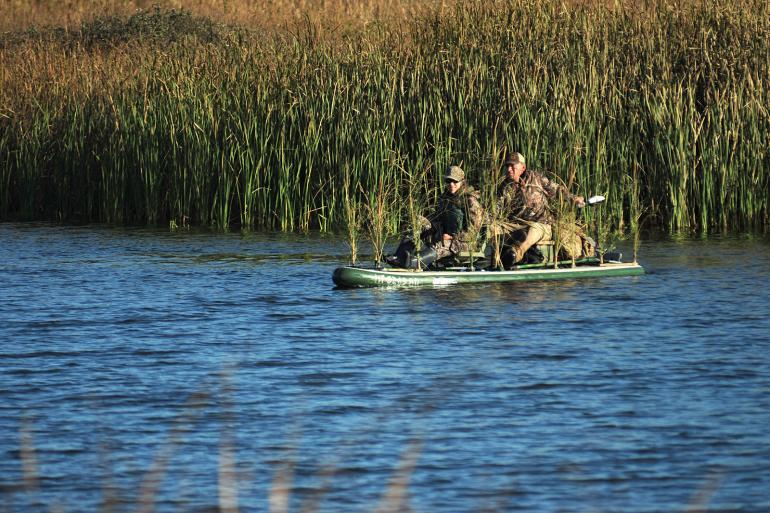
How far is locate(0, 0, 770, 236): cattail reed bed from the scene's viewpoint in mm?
17672

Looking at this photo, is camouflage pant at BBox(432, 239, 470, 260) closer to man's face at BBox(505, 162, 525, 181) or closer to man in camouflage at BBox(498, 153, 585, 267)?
man in camouflage at BBox(498, 153, 585, 267)

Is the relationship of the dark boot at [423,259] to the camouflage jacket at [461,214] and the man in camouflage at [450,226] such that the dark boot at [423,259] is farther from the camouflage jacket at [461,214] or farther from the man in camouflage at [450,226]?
the camouflage jacket at [461,214]

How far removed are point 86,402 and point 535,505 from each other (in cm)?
354

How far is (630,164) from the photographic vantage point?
18047 mm

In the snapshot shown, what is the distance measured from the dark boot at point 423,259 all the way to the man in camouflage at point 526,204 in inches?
29.5

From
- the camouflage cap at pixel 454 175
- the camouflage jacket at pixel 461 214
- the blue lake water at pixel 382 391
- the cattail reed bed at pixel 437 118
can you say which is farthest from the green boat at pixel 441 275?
the cattail reed bed at pixel 437 118

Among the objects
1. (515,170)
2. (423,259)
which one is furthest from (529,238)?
(423,259)

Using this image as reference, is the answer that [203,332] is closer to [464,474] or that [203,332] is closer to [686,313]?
[686,313]

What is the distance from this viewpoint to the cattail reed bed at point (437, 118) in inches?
696

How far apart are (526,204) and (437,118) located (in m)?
3.21

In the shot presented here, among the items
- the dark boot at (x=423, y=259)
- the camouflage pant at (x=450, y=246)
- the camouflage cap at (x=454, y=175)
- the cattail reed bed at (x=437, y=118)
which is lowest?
the dark boot at (x=423, y=259)

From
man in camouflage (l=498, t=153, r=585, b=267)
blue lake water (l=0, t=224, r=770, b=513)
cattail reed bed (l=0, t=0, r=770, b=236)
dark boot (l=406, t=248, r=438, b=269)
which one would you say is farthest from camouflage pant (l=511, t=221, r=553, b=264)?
cattail reed bed (l=0, t=0, r=770, b=236)

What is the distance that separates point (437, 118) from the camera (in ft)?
59.1

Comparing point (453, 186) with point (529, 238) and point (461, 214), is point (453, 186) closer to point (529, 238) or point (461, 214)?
point (461, 214)
